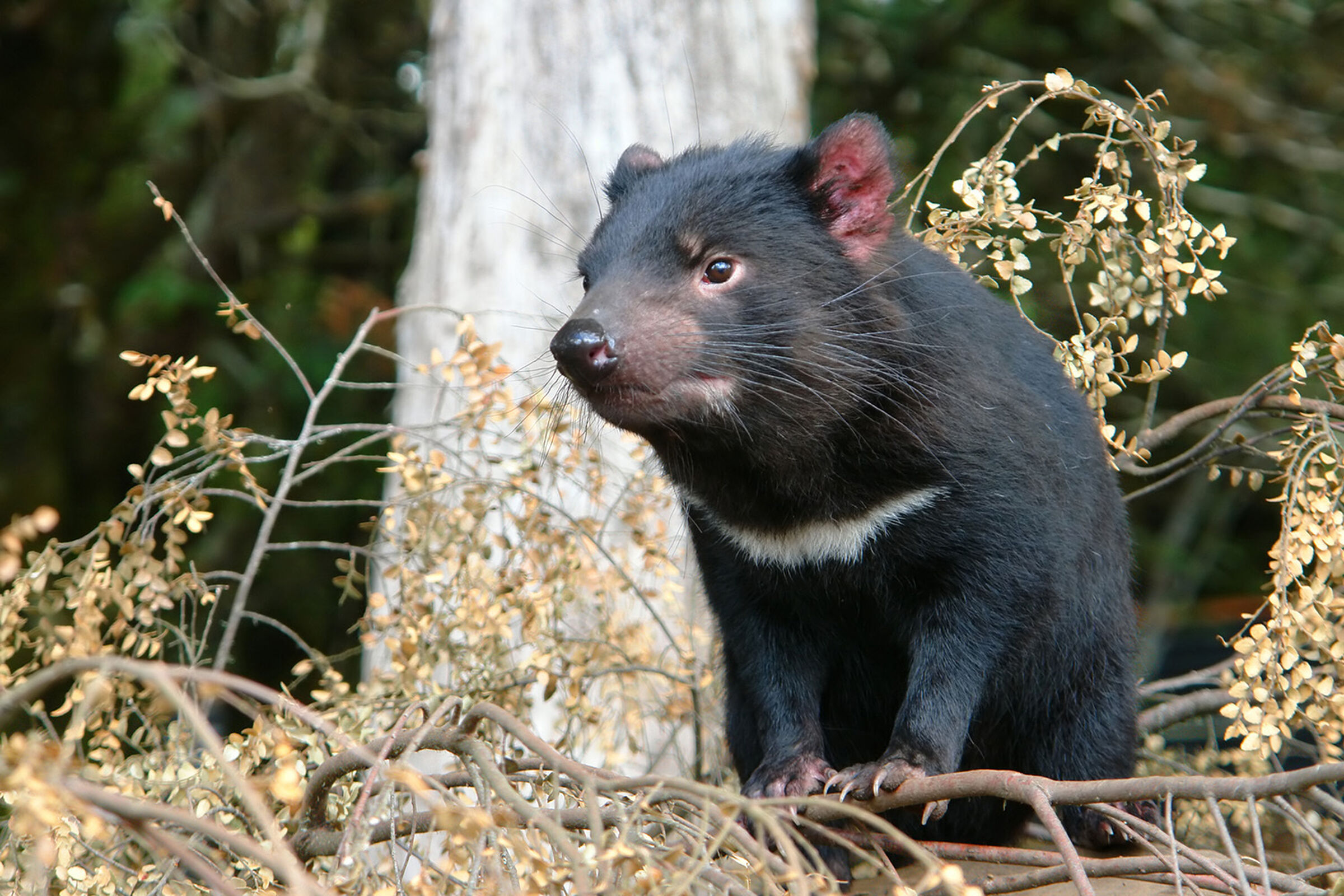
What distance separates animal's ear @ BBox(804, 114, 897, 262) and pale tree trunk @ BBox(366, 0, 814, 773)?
2270mm

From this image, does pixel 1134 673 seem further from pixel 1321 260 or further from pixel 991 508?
pixel 1321 260

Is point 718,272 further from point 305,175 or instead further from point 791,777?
point 305,175

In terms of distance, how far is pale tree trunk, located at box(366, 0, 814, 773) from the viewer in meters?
5.27

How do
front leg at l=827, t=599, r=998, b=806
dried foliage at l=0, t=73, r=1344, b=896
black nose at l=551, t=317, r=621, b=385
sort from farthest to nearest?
1. front leg at l=827, t=599, r=998, b=806
2. black nose at l=551, t=317, r=621, b=385
3. dried foliage at l=0, t=73, r=1344, b=896

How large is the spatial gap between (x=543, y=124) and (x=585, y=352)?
2.96 m

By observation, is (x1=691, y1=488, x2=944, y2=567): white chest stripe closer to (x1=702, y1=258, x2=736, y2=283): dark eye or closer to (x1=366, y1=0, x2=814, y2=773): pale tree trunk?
(x1=702, y1=258, x2=736, y2=283): dark eye

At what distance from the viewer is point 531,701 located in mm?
3383

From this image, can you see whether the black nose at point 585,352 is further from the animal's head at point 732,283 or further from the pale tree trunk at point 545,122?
the pale tree trunk at point 545,122

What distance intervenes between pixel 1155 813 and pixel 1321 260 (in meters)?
5.26

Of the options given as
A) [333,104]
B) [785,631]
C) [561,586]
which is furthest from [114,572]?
[333,104]

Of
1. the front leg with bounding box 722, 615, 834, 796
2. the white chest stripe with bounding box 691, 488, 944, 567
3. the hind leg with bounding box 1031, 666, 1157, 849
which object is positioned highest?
the white chest stripe with bounding box 691, 488, 944, 567

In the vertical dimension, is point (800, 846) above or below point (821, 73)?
below

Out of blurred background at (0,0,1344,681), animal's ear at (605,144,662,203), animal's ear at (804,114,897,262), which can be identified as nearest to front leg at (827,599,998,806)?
animal's ear at (804,114,897,262)

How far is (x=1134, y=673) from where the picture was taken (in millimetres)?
3455
